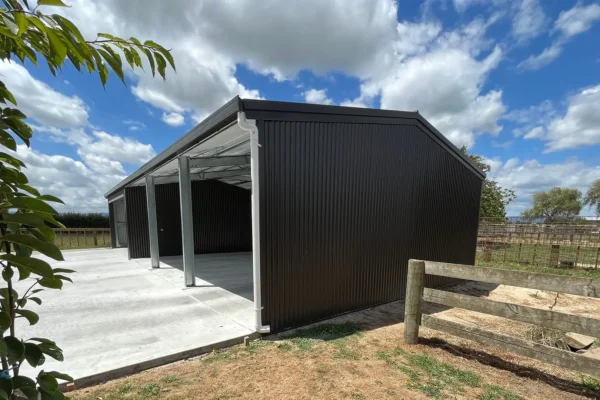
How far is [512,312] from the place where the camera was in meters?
3.00

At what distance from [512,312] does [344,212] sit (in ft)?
7.94

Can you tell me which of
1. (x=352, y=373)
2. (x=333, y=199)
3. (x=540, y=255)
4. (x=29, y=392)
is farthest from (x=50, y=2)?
(x=540, y=255)

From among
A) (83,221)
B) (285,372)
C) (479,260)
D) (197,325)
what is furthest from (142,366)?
(83,221)

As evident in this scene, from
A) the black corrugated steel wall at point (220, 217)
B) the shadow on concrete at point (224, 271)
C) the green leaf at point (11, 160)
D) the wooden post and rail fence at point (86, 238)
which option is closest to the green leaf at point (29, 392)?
the green leaf at point (11, 160)

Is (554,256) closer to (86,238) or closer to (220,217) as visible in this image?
(220,217)

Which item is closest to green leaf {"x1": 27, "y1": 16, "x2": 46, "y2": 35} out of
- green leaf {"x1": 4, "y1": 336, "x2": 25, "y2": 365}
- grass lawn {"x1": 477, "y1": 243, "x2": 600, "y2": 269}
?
green leaf {"x1": 4, "y1": 336, "x2": 25, "y2": 365}

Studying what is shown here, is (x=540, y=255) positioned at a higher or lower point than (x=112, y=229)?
lower

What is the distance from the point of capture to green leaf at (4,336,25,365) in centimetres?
62

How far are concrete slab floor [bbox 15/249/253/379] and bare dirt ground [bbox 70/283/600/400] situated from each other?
0.37 m

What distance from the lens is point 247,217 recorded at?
1170 centimetres

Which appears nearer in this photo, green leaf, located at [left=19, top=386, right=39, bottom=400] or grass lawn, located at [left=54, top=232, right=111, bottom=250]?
green leaf, located at [left=19, top=386, right=39, bottom=400]

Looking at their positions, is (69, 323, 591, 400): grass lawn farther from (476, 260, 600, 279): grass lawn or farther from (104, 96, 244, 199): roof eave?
(476, 260, 600, 279): grass lawn

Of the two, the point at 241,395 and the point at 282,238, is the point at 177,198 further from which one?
the point at 241,395

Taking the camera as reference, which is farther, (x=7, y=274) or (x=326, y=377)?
(x=326, y=377)
